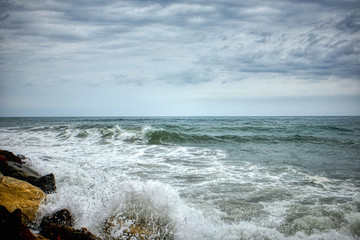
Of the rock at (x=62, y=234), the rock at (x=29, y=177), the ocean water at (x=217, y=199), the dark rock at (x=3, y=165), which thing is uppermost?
the dark rock at (x=3, y=165)

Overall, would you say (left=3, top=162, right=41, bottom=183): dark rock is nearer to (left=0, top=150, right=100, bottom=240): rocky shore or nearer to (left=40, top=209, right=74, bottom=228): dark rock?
(left=0, top=150, right=100, bottom=240): rocky shore

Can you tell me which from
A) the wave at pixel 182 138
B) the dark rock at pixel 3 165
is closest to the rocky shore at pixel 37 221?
the dark rock at pixel 3 165

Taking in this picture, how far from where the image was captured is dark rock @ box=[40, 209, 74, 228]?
3307mm

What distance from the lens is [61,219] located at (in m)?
3.37

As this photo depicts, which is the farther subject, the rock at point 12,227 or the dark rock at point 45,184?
the dark rock at point 45,184

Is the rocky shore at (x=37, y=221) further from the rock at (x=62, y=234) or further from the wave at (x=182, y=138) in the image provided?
the wave at (x=182, y=138)

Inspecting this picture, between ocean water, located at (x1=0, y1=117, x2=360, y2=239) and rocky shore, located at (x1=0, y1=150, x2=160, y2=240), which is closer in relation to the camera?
rocky shore, located at (x1=0, y1=150, x2=160, y2=240)

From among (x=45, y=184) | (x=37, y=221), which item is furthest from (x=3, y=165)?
(x=37, y=221)

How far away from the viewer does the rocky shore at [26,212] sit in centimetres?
234

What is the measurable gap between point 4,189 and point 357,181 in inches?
323

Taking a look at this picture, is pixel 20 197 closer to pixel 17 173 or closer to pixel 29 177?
pixel 29 177

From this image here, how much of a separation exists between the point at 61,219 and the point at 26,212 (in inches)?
23.9

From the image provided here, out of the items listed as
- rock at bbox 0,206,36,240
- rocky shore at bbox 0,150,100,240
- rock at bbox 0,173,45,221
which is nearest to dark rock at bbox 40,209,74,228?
rocky shore at bbox 0,150,100,240

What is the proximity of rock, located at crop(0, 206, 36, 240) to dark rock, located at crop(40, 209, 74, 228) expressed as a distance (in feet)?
3.18
